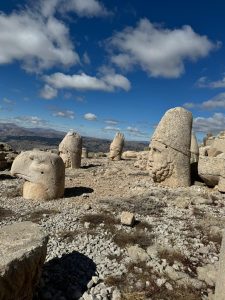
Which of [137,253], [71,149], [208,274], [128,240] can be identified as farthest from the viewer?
[71,149]

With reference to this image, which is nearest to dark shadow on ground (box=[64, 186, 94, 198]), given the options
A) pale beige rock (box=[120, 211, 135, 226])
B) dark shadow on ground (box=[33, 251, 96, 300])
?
pale beige rock (box=[120, 211, 135, 226])

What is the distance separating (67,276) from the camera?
23.8ft

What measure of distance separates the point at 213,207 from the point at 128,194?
4029 mm

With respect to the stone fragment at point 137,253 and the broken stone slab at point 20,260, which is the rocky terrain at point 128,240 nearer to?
the stone fragment at point 137,253

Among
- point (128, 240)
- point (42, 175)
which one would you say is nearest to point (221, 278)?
point (128, 240)

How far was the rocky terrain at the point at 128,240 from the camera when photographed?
7.02m

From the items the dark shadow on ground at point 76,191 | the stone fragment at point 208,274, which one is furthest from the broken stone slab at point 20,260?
the dark shadow on ground at point 76,191

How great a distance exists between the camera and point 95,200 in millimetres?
13992

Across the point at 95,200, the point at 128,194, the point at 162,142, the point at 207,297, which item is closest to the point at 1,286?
the point at 207,297

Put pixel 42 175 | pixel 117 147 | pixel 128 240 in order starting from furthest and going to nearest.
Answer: pixel 117 147, pixel 42 175, pixel 128 240

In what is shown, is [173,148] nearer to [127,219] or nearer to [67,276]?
[127,219]

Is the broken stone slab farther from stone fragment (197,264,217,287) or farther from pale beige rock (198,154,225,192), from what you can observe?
pale beige rock (198,154,225,192)

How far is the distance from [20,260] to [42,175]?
8.62 meters

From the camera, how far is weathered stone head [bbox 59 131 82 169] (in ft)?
75.6
